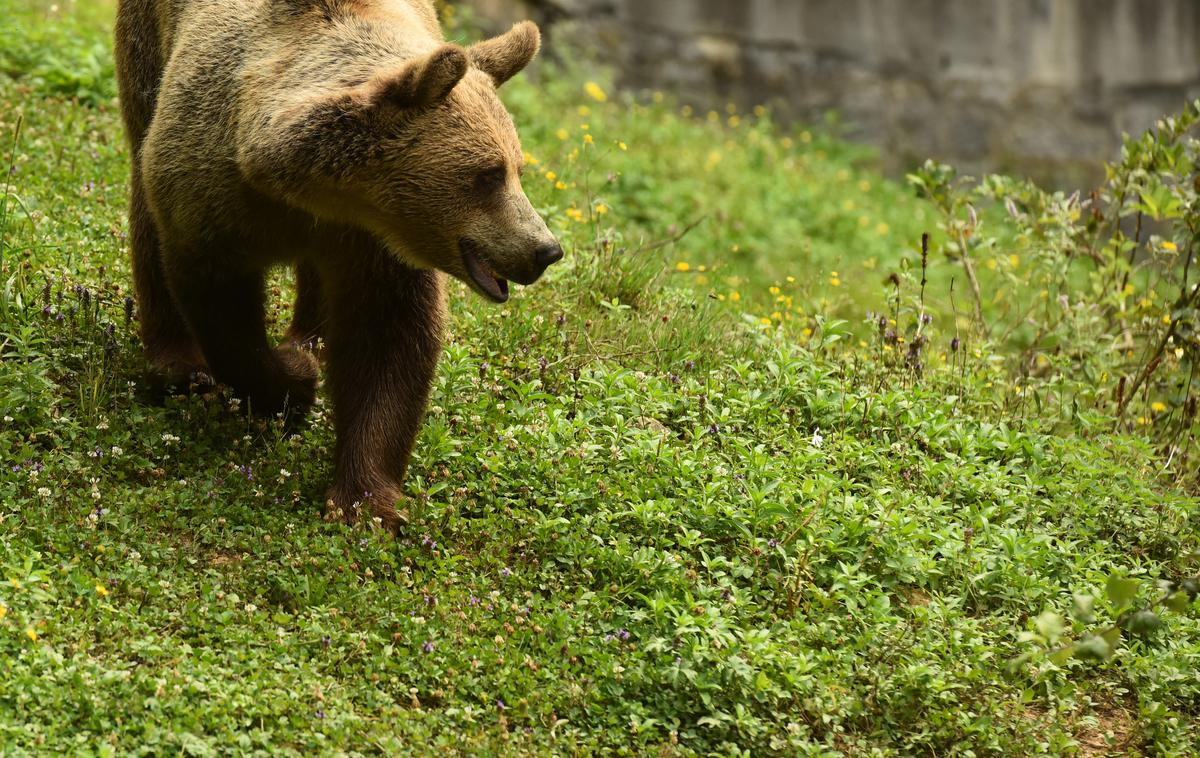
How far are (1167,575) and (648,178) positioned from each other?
5926 mm

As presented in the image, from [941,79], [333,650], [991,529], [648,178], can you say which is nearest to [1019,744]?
[991,529]

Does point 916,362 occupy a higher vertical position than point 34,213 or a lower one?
lower

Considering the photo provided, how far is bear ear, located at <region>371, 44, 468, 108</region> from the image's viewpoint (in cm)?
421

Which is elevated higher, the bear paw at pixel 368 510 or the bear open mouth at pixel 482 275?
the bear open mouth at pixel 482 275

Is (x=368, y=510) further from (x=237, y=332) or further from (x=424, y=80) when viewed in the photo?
(x=424, y=80)

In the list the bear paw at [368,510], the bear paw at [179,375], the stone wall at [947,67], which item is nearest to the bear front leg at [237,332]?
the bear paw at [179,375]

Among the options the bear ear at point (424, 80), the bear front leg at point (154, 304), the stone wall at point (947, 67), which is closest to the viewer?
the bear ear at point (424, 80)

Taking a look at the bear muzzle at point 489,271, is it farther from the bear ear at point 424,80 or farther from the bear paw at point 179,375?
the bear paw at point 179,375

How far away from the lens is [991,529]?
512 cm

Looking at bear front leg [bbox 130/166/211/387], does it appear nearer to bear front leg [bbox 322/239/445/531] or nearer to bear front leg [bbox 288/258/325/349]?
bear front leg [bbox 288/258/325/349]

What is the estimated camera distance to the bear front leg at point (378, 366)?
16.0ft

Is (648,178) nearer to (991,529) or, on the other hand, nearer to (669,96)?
(669,96)

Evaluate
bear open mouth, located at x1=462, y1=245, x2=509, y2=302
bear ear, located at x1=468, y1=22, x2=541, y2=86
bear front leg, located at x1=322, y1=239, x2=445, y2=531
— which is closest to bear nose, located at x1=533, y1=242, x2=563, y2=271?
bear open mouth, located at x1=462, y1=245, x2=509, y2=302

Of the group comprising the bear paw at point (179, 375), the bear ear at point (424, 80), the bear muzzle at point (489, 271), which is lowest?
the bear paw at point (179, 375)
